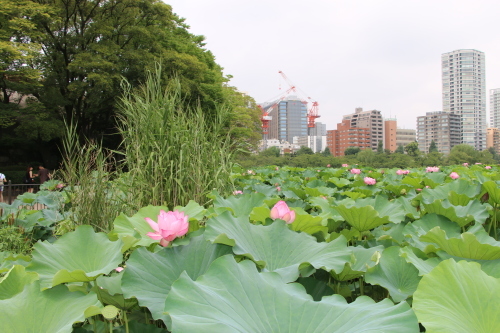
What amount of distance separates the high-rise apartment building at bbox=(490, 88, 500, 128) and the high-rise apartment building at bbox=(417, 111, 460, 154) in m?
9.75

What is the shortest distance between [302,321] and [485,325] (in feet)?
1.08

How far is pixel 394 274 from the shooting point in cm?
106

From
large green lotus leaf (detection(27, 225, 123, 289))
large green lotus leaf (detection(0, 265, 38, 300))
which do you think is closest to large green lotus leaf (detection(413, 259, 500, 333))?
large green lotus leaf (detection(27, 225, 123, 289))

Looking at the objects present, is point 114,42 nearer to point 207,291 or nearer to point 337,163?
point 337,163

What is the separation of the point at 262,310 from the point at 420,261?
56cm

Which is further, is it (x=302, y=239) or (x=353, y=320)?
(x=302, y=239)

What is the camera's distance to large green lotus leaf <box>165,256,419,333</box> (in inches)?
25.1

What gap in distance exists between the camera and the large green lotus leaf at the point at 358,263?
3.39 ft

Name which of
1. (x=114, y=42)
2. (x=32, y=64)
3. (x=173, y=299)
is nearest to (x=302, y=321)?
(x=173, y=299)

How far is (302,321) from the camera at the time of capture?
2.12 ft

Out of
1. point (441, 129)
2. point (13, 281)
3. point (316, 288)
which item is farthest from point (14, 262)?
point (441, 129)

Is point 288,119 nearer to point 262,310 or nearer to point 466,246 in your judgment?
point 466,246

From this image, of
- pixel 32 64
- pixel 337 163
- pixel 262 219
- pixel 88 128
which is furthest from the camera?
pixel 337 163

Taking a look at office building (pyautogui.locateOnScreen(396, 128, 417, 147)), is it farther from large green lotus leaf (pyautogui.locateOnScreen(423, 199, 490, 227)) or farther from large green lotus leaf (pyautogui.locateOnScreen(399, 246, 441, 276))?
large green lotus leaf (pyautogui.locateOnScreen(399, 246, 441, 276))
